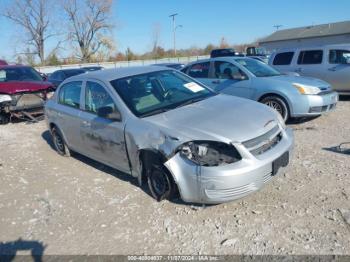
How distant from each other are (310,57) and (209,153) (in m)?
8.03

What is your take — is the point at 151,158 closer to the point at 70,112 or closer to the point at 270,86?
the point at 70,112

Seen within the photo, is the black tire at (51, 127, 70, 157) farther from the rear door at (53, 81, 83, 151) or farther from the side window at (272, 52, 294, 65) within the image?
the side window at (272, 52, 294, 65)

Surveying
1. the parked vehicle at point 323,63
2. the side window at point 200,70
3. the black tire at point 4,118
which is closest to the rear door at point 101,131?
the side window at point 200,70

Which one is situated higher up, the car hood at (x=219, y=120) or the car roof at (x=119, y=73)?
the car roof at (x=119, y=73)

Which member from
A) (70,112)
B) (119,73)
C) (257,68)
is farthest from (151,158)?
(257,68)

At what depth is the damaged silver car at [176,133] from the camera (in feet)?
11.0

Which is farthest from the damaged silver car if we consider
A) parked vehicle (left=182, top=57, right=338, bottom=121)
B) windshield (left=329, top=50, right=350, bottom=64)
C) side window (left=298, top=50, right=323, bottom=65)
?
windshield (left=329, top=50, right=350, bottom=64)

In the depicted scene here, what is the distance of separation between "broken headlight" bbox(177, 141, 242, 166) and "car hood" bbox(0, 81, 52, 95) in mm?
6957

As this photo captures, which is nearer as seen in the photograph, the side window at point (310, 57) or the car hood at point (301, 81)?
the car hood at point (301, 81)

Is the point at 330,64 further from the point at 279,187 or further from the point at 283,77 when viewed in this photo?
the point at 279,187

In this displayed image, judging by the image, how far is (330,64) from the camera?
964 centimetres

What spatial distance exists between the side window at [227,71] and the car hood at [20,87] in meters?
4.94

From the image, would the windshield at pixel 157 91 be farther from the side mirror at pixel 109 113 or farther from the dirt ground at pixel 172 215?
the dirt ground at pixel 172 215

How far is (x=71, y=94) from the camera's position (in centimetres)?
547
